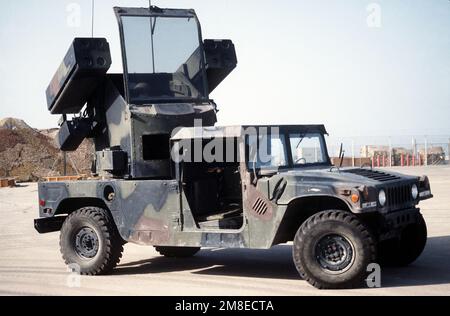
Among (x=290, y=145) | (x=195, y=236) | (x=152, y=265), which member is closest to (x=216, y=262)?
(x=152, y=265)

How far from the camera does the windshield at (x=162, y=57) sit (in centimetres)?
1020

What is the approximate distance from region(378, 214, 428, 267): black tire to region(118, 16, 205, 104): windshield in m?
3.51

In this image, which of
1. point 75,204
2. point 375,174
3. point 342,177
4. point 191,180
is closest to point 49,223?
point 75,204

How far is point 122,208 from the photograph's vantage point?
9.62 m

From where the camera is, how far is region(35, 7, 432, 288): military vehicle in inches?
316

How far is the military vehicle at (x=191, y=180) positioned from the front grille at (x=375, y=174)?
29 mm

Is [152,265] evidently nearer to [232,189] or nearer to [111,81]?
[232,189]

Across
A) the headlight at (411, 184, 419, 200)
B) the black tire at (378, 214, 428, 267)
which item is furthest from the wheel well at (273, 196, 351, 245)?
the black tire at (378, 214, 428, 267)

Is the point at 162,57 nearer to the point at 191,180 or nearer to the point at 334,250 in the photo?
the point at 191,180

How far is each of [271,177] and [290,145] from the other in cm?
88

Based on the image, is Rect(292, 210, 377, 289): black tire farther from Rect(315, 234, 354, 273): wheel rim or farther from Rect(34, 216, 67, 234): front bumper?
Rect(34, 216, 67, 234): front bumper

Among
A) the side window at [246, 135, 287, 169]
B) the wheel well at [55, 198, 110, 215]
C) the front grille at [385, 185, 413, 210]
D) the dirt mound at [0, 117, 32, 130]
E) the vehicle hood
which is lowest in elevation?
the wheel well at [55, 198, 110, 215]

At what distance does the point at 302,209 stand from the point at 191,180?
67.4 inches

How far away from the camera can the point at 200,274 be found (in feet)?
31.6
